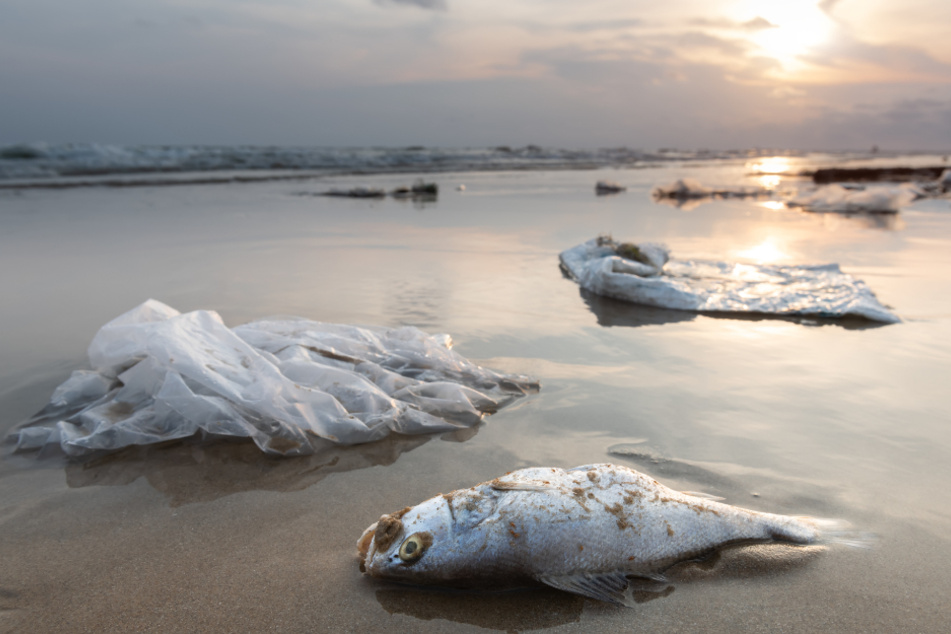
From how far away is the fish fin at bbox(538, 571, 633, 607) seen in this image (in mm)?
1732

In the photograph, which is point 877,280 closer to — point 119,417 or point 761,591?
point 761,591

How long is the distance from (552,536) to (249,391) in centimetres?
172

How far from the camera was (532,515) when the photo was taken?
5.93 feet

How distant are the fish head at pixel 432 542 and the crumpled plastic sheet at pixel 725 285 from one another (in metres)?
3.71

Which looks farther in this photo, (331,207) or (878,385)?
(331,207)

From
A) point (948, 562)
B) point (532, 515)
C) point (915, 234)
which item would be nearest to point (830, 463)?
point (948, 562)

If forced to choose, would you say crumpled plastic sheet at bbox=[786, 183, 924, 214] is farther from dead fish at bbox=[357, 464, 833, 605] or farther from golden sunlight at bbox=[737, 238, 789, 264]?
dead fish at bbox=[357, 464, 833, 605]

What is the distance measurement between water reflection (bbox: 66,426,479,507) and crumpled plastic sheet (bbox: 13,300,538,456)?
0.06m

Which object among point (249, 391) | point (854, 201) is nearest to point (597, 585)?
point (249, 391)

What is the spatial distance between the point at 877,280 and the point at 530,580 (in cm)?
587

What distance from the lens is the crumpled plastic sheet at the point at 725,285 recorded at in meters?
4.85

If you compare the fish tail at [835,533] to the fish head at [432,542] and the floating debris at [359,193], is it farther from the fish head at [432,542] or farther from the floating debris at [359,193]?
the floating debris at [359,193]

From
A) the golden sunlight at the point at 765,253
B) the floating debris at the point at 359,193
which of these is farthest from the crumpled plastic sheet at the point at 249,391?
A: the floating debris at the point at 359,193

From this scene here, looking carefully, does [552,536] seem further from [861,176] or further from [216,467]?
[861,176]
